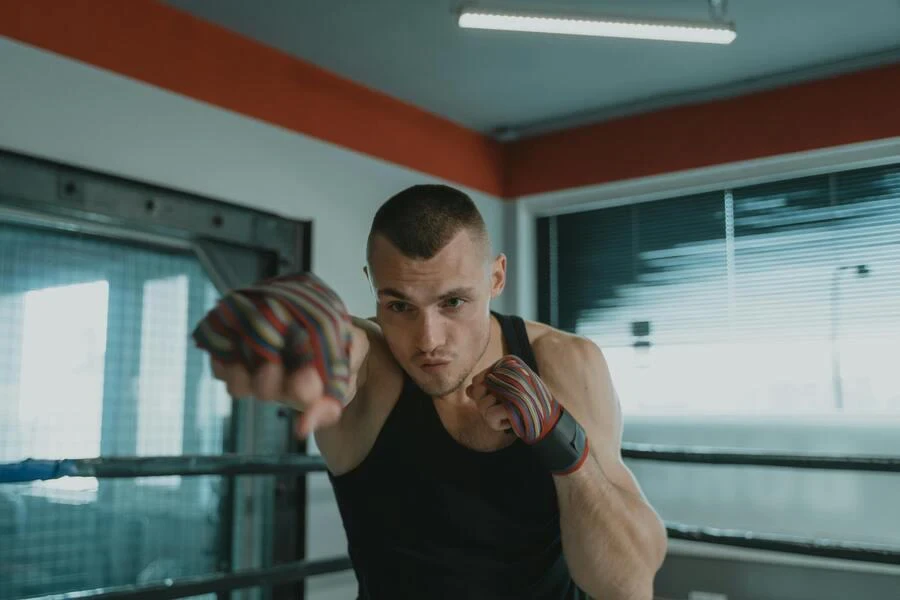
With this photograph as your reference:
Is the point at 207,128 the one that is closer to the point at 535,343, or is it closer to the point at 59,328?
the point at 59,328

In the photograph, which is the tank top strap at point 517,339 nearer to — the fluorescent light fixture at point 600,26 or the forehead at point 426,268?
the forehead at point 426,268

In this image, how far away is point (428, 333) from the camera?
1.43 m

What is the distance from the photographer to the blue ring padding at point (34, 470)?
1.79 meters

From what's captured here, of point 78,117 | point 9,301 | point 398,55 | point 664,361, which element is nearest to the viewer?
point 9,301

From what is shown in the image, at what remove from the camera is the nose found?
142 centimetres

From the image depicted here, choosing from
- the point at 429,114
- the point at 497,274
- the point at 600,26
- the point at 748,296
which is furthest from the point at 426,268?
the point at 429,114

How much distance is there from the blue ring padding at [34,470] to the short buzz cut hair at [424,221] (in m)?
0.90

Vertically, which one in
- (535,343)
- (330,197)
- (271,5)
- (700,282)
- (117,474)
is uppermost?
(271,5)

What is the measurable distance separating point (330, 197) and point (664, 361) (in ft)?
6.17

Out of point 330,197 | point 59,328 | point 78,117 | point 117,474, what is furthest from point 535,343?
point 330,197

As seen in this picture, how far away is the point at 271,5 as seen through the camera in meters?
3.29

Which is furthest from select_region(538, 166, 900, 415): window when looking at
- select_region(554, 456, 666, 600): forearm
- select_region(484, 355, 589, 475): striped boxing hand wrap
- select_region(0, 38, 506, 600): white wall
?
select_region(484, 355, 589, 475): striped boxing hand wrap

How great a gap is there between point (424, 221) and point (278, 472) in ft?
4.37

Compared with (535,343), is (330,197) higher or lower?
higher
